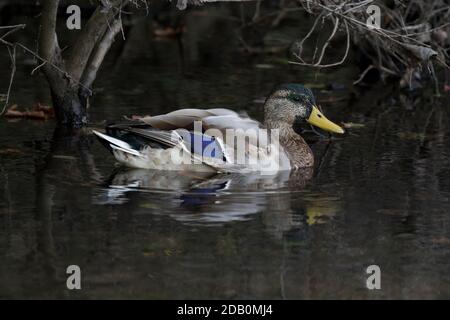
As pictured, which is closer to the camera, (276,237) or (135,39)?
(276,237)

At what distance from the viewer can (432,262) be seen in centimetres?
684

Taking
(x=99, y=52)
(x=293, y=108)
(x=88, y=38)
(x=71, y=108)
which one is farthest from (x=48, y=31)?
(x=293, y=108)

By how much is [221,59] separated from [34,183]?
600 centimetres

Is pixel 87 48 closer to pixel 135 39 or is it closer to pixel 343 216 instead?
pixel 343 216

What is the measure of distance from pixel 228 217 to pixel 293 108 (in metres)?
2.45

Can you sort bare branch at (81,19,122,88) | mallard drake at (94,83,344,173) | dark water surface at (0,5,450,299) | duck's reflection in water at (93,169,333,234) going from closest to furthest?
dark water surface at (0,5,450,299)
duck's reflection in water at (93,169,333,234)
mallard drake at (94,83,344,173)
bare branch at (81,19,122,88)

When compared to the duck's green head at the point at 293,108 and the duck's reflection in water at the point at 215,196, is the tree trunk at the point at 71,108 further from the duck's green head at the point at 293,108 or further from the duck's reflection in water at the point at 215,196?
the duck's green head at the point at 293,108

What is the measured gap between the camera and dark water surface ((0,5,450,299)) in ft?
21.0

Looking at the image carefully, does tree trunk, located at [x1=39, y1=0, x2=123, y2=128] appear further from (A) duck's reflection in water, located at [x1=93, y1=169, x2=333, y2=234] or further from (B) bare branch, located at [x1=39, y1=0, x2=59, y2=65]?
(A) duck's reflection in water, located at [x1=93, y1=169, x2=333, y2=234]

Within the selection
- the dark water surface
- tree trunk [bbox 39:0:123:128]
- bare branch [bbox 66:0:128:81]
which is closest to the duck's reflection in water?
the dark water surface

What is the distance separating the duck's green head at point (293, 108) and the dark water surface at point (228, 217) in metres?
0.30

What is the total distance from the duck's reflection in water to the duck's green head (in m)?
0.76

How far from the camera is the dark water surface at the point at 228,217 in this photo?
6.41m

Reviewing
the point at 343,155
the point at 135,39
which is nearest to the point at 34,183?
the point at 343,155
